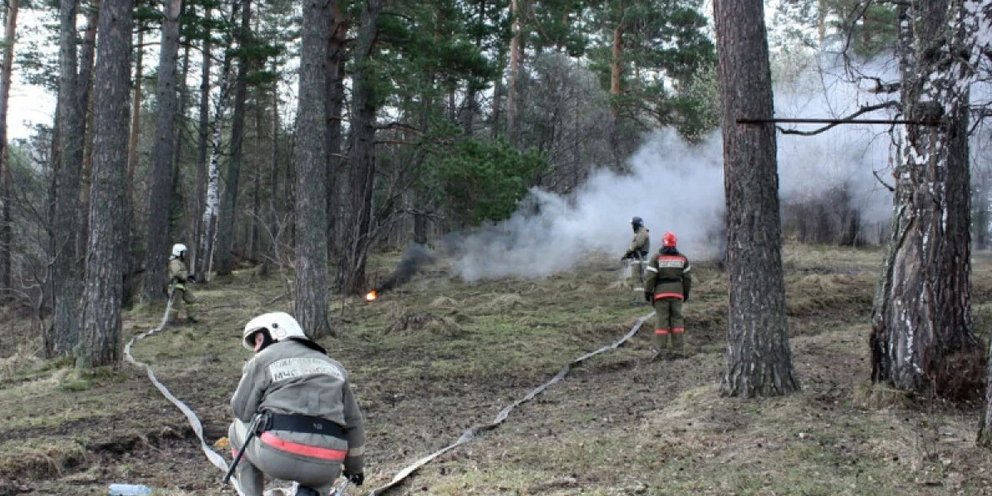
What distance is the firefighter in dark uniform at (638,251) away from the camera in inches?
659

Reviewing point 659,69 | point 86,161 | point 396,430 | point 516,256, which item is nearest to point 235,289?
point 86,161

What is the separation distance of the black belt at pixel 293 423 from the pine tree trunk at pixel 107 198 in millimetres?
7036

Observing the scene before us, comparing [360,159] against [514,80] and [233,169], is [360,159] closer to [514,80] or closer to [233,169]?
[514,80]

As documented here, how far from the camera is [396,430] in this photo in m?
7.92

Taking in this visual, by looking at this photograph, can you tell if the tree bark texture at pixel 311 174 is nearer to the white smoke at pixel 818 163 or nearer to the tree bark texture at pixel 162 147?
the tree bark texture at pixel 162 147

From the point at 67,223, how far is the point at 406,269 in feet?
32.4

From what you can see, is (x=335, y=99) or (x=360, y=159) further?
(x=335, y=99)

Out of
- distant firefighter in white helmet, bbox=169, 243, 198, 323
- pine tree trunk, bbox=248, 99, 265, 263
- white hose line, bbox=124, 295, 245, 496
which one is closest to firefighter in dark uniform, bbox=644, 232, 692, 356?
white hose line, bbox=124, 295, 245, 496

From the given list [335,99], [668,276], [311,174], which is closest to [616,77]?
[335,99]

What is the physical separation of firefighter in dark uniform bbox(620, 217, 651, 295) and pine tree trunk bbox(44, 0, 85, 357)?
10.5 metres

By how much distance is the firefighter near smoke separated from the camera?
19212mm

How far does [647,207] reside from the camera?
2306 cm

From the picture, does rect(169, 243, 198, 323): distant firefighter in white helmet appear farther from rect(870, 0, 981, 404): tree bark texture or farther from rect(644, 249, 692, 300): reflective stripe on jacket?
rect(870, 0, 981, 404): tree bark texture

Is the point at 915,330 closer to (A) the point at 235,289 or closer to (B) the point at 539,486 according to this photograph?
(B) the point at 539,486
